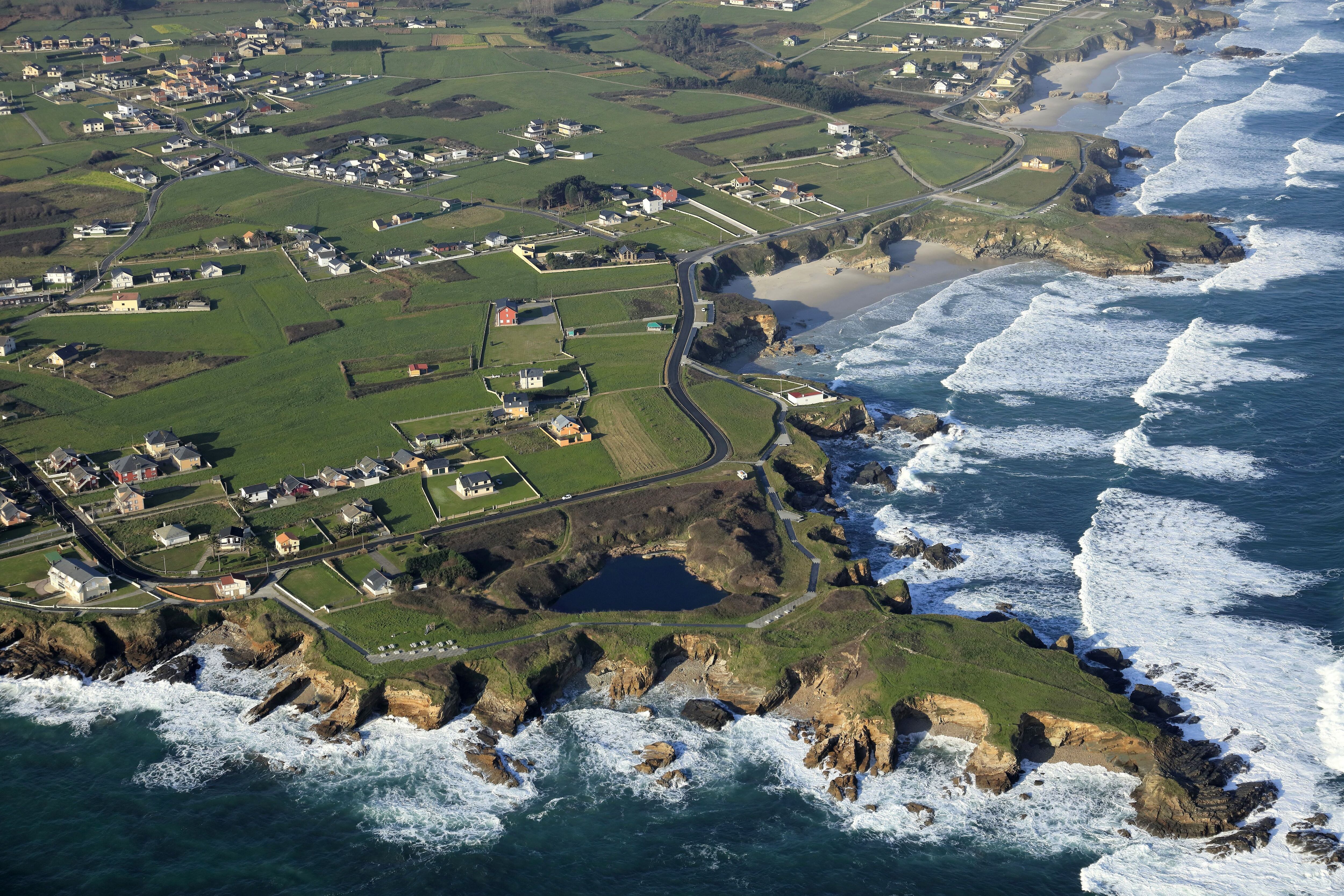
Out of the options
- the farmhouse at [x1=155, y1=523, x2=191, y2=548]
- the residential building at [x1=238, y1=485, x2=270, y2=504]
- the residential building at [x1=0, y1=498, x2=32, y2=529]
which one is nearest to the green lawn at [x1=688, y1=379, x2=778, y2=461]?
the residential building at [x1=238, y1=485, x2=270, y2=504]

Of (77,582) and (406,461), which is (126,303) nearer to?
(406,461)

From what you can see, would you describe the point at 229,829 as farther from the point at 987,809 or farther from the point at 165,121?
the point at 165,121

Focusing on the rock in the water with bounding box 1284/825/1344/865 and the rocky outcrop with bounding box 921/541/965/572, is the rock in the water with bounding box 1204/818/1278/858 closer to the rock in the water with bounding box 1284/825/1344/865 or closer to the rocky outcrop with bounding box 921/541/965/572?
the rock in the water with bounding box 1284/825/1344/865

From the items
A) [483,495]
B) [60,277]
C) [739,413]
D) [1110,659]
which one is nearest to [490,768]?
[483,495]

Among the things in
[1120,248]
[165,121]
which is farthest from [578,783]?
[165,121]

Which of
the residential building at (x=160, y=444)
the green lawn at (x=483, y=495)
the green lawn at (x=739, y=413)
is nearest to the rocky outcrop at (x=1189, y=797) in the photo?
the green lawn at (x=739, y=413)

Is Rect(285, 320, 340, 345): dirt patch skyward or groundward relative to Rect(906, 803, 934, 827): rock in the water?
skyward

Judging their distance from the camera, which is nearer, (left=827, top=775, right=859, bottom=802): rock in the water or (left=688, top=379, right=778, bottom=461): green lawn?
(left=827, top=775, right=859, bottom=802): rock in the water
